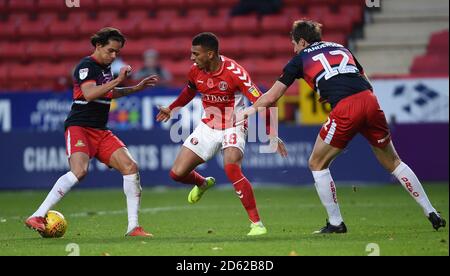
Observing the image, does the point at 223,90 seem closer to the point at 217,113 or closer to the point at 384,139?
the point at 217,113

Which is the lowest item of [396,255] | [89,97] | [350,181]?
[350,181]

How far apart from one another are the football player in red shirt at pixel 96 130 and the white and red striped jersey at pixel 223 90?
0.58 meters

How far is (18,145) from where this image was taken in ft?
53.5

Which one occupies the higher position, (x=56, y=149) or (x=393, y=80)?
(x=393, y=80)

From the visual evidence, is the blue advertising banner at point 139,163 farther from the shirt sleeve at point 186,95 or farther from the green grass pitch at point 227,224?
the shirt sleeve at point 186,95

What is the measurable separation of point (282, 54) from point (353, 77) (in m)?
11.0

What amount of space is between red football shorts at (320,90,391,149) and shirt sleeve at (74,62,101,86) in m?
2.32

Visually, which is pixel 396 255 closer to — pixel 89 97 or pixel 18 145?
pixel 89 97

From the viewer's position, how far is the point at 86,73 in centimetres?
952

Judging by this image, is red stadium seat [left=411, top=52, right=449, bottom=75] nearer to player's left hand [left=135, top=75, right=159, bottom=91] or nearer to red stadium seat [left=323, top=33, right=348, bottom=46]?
red stadium seat [left=323, top=33, right=348, bottom=46]

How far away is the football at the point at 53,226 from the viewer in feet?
31.0

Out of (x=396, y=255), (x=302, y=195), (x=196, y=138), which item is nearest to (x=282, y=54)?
(x=302, y=195)

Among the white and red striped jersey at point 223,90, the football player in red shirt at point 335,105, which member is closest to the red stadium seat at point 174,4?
the white and red striped jersey at point 223,90

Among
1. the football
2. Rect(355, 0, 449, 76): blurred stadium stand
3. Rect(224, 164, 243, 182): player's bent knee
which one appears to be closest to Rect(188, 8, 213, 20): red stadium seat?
Rect(355, 0, 449, 76): blurred stadium stand
